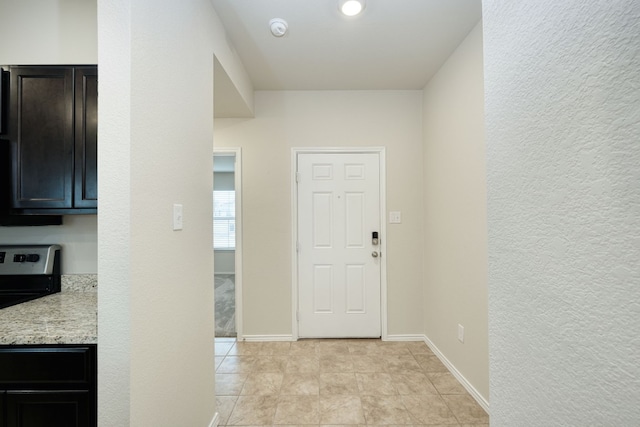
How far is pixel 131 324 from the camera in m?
1.00

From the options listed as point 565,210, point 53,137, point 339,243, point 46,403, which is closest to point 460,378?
point 339,243

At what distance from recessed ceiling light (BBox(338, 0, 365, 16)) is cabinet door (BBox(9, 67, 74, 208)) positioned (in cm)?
151

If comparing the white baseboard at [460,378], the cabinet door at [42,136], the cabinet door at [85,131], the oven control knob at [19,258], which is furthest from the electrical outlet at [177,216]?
the white baseboard at [460,378]

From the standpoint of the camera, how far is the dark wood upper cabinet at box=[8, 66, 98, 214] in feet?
4.61

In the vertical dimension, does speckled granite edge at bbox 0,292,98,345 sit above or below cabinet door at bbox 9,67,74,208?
below

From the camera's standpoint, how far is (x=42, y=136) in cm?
141

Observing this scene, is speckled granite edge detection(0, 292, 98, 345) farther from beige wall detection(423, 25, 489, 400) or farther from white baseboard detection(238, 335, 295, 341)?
beige wall detection(423, 25, 489, 400)

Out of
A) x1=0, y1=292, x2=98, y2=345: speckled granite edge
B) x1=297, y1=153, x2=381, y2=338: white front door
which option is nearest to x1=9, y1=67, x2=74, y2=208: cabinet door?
x1=0, y1=292, x2=98, y2=345: speckled granite edge

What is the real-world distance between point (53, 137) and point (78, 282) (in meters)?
0.85

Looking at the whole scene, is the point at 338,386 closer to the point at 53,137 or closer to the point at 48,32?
the point at 53,137

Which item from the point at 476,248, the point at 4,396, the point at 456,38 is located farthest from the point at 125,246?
the point at 456,38

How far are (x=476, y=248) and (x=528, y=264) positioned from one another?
1530 millimetres

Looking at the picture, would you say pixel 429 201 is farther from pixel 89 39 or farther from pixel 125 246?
pixel 89 39

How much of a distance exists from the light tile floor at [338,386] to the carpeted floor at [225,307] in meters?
0.37
